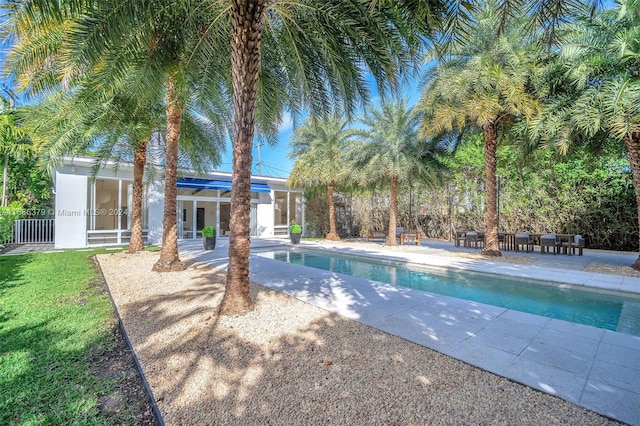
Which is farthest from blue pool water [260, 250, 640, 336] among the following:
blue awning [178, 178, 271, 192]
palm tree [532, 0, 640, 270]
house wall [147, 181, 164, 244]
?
house wall [147, 181, 164, 244]

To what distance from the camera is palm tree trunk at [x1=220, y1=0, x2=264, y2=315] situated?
259 inches

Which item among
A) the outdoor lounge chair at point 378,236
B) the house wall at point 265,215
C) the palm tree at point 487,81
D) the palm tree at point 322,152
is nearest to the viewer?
the palm tree at point 487,81

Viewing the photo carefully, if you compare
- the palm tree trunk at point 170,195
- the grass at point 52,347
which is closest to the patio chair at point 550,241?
the palm tree trunk at point 170,195

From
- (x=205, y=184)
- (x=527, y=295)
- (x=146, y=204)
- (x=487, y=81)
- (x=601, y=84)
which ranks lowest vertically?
(x=527, y=295)

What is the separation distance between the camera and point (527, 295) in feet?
30.9

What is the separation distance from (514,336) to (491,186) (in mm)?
11873

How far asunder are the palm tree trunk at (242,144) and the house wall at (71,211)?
18315 mm

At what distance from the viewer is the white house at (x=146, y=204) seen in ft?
61.6

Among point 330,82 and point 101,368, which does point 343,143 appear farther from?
point 101,368

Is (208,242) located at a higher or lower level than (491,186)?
lower

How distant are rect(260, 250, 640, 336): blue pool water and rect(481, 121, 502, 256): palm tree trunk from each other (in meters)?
5.01

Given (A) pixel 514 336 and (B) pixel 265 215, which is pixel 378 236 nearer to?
(B) pixel 265 215

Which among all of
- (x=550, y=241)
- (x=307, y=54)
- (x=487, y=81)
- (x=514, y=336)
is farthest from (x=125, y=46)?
(x=550, y=241)

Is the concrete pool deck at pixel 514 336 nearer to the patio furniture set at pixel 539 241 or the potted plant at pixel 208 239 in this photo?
the patio furniture set at pixel 539 241
